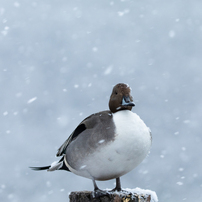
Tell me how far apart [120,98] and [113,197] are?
37.8 inches

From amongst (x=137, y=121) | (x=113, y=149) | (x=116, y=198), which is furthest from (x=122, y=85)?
(x=116, y=198)

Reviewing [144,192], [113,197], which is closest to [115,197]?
[113,197]

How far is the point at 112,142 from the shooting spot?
3.14 m

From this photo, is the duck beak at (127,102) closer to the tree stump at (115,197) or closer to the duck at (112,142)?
the duck at (112,142)

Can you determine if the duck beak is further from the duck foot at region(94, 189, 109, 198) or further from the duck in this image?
the duck foot at region(94, 189, 109, 198)

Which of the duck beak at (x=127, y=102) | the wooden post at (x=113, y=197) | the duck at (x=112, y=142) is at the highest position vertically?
the duck beak at (x=127, y=102)

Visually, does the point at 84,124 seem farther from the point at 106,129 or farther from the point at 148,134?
the point at 148,134

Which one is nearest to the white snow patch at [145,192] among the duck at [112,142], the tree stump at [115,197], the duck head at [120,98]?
the tree stump at [115,197]

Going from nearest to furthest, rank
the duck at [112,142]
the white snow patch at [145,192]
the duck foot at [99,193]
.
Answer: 1. the duck at [112,142]
2. the duck foot at [99,193]
3. the white snow patch at [145,192]

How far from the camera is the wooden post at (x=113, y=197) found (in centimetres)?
324

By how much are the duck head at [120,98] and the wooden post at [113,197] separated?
821 mm

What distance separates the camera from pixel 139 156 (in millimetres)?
3252

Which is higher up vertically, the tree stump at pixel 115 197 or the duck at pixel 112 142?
the duck at pixel 112 142

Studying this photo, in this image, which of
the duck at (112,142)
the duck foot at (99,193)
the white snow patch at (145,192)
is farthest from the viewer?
the white snow patch at (145,192)
